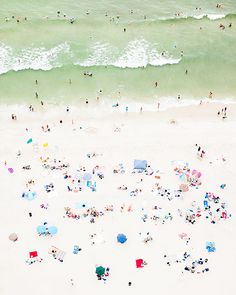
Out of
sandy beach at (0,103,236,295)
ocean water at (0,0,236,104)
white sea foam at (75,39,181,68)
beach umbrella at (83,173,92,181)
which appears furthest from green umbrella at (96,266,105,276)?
white sea foam at (75,39,181,68)

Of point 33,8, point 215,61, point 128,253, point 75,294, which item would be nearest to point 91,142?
point 128,253

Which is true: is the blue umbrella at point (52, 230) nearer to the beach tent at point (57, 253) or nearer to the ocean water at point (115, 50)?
the beach tent at point (57, 253)

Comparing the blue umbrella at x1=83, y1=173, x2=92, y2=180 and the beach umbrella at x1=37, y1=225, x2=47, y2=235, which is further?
the blue umbrella at x1=83, y1=173, x2=92, y2=180

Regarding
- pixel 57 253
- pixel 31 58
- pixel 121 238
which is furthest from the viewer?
pixel 31 58

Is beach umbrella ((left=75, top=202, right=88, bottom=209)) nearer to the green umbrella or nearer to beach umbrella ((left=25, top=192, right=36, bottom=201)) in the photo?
beach umbrella ((left=25, top=192, right=36, bottom=201))

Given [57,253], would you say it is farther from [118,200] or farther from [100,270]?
[118,200]

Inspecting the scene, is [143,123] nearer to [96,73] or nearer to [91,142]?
[91,142]

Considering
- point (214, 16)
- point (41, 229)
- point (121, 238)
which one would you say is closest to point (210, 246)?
point (121, 238)
